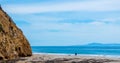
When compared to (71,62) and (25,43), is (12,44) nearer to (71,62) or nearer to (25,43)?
(25,43)

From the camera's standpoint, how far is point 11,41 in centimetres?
5200

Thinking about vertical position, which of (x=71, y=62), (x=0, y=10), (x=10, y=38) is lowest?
(x=71, y=62)

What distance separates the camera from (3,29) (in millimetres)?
51375

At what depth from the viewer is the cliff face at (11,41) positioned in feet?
162

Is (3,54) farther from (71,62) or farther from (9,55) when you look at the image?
(71,62)

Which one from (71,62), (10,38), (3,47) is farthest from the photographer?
(10,38)

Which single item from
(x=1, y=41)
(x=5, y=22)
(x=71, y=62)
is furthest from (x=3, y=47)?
(x=71, y=62)

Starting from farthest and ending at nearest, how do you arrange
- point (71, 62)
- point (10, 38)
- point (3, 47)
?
1. point (10, 38)
2. point (3, 47)
3. point (71, 62)

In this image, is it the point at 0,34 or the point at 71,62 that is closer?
the point at 71,62

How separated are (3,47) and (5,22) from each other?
5.19 meters

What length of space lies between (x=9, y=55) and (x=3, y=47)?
1342 millimetres

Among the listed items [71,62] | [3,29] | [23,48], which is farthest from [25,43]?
[71,62]

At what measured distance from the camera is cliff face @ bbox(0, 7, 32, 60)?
49250 millimetres

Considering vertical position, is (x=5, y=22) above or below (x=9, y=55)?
above
